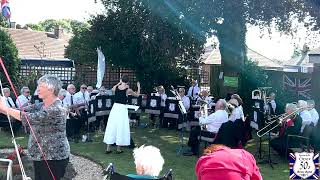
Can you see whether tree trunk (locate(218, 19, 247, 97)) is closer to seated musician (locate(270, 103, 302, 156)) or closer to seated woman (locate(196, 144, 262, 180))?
seated musician (locate(270, 103, 302, 156))

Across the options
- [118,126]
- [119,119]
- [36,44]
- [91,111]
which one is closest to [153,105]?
[91,111]

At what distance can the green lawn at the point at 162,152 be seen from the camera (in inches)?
361

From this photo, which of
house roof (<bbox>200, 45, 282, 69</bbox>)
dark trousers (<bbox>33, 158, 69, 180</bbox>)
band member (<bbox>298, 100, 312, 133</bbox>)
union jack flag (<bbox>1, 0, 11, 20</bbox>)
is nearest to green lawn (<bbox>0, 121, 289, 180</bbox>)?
band member (<bbox>298, 100, 312, 133</bbox>)

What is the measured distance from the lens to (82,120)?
41.8ft

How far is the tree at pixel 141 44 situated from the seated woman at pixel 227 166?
13764 millimetres

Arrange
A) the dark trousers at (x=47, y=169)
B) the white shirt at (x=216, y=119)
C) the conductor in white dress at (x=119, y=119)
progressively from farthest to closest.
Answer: the conductor in white dress at (x=119, y=119) → the white shirt at (x=216, y=119) → the dark trousers at (x=47, y=169)

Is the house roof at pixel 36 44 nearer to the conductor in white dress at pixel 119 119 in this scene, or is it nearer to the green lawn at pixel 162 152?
the green lawn at pixel 162 152

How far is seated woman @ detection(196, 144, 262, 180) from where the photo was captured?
310 cm

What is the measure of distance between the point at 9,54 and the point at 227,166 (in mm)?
17311

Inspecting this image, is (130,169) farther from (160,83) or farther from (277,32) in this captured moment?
(160,83)

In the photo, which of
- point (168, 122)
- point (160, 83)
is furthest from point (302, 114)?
point (160, 83)

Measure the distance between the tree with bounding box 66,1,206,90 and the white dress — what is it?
6998mm

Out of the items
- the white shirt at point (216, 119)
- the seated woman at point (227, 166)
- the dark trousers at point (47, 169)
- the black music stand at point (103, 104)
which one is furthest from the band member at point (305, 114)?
the seated woman at point (227, 166)

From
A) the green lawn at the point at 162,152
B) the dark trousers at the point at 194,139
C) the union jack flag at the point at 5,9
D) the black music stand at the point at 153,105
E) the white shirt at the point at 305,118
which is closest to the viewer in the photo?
the union jack flag at the point at 5,9
